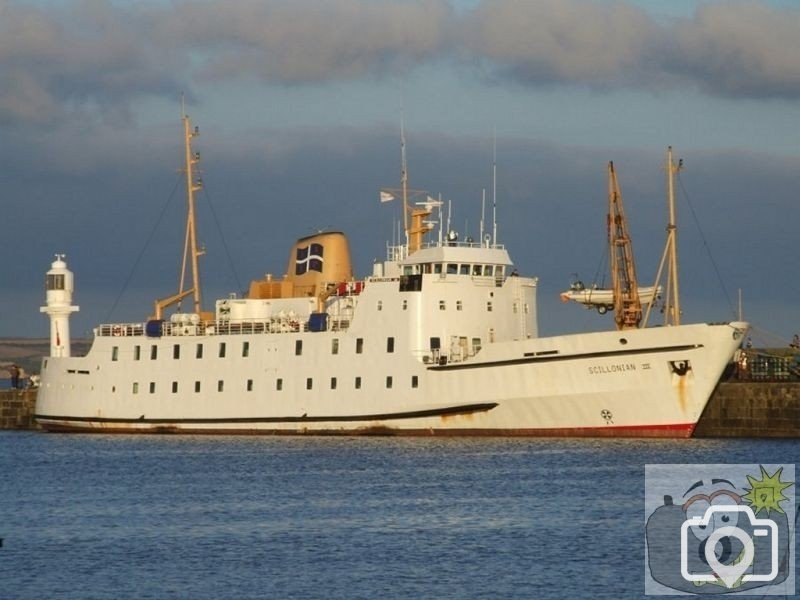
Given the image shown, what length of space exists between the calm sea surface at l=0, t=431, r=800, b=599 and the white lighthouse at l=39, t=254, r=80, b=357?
13652 millimetres

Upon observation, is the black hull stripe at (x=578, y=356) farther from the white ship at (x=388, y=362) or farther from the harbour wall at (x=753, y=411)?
the harbour wall at (x=753, y=411)

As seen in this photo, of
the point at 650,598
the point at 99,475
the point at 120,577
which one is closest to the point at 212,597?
the point at 120,577

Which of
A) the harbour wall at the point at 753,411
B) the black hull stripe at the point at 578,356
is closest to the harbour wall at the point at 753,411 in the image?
the harbour wall at the point at 753,411

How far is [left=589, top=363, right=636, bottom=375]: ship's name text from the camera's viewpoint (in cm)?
5166

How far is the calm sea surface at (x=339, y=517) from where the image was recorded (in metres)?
29.1

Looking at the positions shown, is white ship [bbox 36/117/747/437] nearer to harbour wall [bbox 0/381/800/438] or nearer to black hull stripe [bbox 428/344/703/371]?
black hull stripe [bbox 428/344/703/371]

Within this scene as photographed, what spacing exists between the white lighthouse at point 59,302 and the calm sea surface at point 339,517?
44.8ft

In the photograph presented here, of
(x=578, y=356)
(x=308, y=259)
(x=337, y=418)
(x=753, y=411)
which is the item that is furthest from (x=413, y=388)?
(x=753, y=411)

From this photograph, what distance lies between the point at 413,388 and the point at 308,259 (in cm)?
909

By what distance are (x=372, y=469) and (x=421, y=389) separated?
8.80 meters
